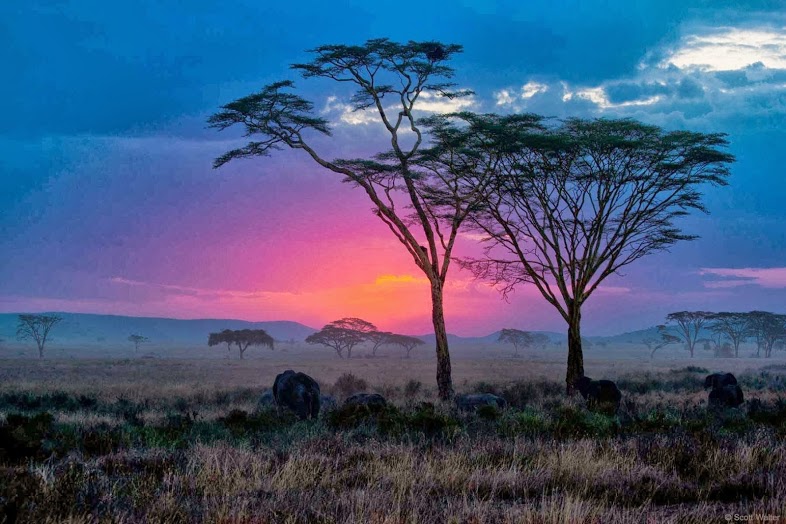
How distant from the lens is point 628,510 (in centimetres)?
642

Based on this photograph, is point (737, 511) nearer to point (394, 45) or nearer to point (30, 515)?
point (30, 515)

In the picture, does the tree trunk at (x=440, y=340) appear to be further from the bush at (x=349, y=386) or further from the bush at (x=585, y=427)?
the bush at (x=585, y=427)

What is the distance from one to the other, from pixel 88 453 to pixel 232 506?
5.22 m

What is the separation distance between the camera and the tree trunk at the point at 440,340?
2609 centimetres

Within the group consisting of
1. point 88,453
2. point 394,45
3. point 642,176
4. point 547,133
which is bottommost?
point 88,453

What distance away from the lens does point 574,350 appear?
28625 mm

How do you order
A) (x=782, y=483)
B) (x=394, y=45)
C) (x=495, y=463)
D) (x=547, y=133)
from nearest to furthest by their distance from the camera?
(x=782, y=483) → (x=495, y=463) → (x=394, y=45) → (x=547, y=133)

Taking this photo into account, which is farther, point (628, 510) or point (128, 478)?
point (128, 478)

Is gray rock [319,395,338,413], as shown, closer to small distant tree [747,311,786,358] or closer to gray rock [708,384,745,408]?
gray rock [708,384,745,408]

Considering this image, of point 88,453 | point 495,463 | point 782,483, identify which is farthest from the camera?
point 88,453

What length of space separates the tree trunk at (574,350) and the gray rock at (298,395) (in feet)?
44.0

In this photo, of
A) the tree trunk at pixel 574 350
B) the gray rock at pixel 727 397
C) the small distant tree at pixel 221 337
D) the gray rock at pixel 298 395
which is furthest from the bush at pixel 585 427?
the small distant tree at pixel 221 337

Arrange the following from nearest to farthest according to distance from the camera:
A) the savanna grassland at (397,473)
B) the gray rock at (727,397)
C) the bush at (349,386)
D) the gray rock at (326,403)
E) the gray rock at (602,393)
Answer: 1. the savanna grassland at (397,473)
2. the gray rock at (602,393)
3. the gray rock at (326,403)
4. the gray rock at (727,397)
5. the bush at (349,386)

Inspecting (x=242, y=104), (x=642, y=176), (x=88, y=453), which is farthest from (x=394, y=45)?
(x=88, y=453)
